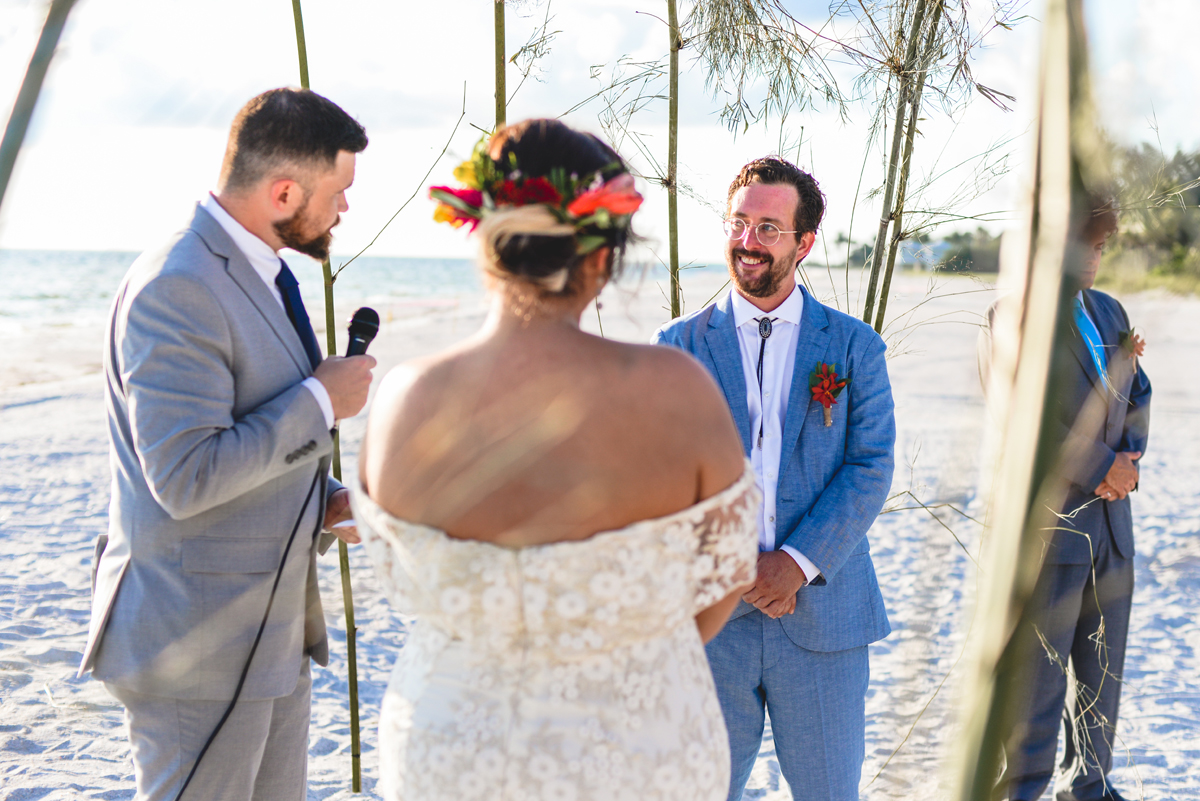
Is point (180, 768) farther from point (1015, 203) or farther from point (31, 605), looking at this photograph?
point (31, 605)

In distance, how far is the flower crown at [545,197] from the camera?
4.79 ft

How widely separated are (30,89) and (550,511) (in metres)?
1.09

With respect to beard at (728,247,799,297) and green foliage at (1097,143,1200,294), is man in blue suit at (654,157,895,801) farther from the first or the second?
green foliage at (1097,143,1200,294)

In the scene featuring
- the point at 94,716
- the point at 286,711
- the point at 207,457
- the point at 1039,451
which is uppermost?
the point at 1039,451

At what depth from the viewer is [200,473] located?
1990 millimetres

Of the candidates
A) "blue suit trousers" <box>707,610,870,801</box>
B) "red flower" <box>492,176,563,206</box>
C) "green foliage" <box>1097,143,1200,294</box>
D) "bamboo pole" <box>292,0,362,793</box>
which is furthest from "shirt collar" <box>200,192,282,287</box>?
"green foliage" <box>1097,143,1200,294</box>

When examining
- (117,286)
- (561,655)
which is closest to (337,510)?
(561,655)

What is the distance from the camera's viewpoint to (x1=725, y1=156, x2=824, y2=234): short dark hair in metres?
2.81

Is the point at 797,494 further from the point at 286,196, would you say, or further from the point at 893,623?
the point at 893,623

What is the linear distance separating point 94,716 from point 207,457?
2895 mm

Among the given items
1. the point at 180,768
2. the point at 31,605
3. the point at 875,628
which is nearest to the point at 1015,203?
the point at 180,768

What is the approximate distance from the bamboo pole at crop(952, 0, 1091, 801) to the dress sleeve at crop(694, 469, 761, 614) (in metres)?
1.25

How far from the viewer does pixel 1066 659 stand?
334 cm

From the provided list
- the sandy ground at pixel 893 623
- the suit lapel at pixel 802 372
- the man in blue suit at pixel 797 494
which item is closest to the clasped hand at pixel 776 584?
the man in blue suit at pixel 797 494
